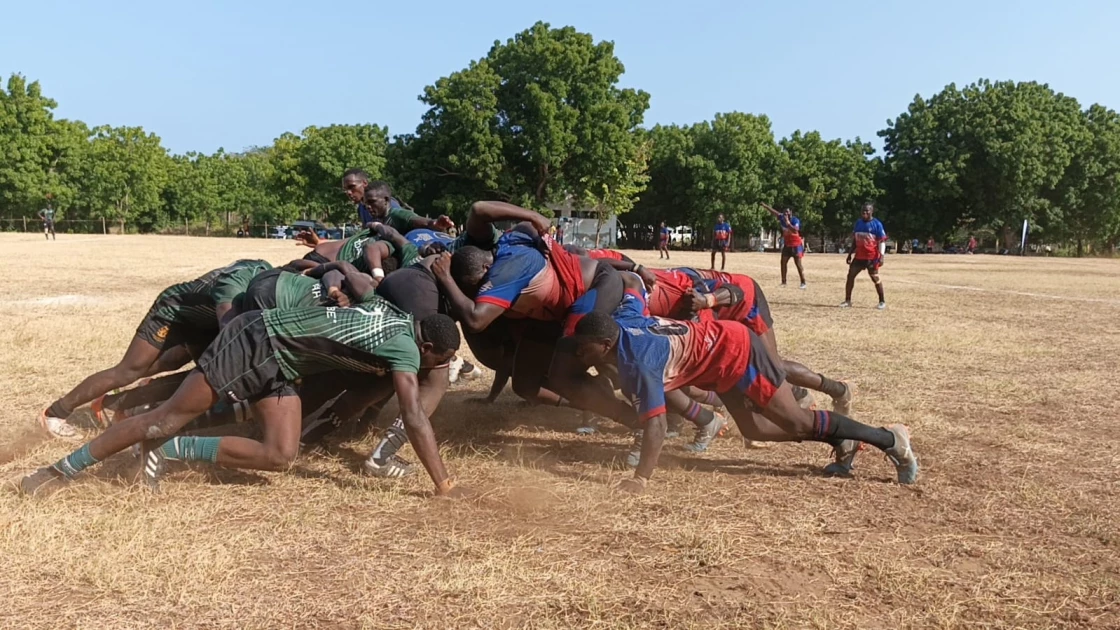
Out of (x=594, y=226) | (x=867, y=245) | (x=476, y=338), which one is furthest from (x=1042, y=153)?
(x=476, y=338)

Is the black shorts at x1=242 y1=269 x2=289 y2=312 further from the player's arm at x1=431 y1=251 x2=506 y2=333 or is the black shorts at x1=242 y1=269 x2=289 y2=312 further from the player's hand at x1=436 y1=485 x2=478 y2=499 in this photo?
the player's hand at x1=436 y1=485 x2=478 y2=499

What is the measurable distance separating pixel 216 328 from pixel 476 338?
1892 millimetres

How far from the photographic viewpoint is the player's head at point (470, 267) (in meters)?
5.36

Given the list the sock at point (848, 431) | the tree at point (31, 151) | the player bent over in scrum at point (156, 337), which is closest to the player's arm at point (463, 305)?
the player bent over in scrum at point (156, 337)

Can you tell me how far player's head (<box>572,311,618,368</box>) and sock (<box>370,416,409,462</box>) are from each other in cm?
119

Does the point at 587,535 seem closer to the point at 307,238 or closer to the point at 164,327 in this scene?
the point at 164,327

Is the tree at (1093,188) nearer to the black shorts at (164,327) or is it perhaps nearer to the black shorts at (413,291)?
the black shorts at (413,291)

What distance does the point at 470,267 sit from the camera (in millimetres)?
5352

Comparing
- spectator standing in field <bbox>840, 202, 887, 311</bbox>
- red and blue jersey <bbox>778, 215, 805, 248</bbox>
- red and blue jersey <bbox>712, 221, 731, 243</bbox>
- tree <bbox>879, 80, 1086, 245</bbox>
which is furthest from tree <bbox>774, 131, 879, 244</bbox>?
spectator standing in field <bbox>840, 202, 887, 311</bbox>

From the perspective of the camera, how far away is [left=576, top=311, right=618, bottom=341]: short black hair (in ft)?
16.0

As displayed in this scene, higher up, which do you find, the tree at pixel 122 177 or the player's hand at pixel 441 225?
the tree at pixel 122 177

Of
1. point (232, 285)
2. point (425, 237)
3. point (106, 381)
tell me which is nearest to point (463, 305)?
point (425, 237)

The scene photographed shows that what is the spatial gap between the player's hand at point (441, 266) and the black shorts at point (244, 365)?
1.10m

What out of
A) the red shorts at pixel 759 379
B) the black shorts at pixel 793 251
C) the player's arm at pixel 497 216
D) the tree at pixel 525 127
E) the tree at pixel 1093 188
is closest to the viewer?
the red shorts at pixel 759 379
